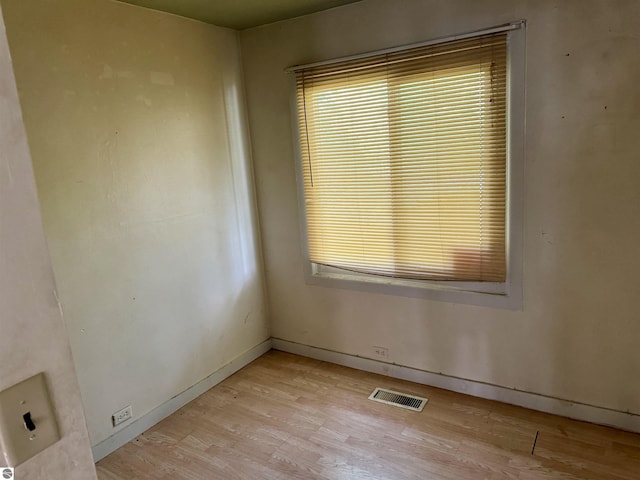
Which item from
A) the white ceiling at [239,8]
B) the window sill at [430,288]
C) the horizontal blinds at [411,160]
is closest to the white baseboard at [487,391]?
the window sill at [430,288]

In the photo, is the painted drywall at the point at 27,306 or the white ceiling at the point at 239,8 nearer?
the painted drywall at the point at 27,306

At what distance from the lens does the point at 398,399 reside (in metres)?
2.81

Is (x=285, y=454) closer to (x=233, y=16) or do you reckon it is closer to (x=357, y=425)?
(x=357, y=425)

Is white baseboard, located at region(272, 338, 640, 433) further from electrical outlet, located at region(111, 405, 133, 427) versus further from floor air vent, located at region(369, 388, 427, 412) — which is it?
electrical outlet, located at region(111, 405, 133, 427)

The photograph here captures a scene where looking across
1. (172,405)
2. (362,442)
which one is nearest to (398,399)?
(362,442)

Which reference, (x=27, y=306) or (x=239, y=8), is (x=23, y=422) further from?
(x=239, y=8)

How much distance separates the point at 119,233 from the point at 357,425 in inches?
70.3

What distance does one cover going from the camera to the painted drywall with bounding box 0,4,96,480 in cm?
60

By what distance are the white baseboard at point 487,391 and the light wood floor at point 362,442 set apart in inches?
1.9

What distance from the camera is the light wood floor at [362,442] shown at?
7.14ft

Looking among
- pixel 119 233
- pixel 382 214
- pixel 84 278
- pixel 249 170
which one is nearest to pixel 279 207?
pixel 249 170

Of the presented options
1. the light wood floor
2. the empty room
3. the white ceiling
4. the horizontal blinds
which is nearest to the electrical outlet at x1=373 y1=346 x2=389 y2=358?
the empty room

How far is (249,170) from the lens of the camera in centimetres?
335

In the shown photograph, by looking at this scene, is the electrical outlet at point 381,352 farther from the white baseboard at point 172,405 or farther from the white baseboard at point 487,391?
the white baseboard at point 172,405
